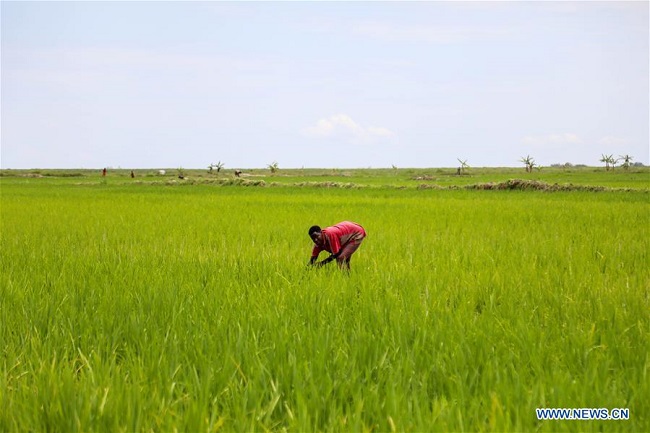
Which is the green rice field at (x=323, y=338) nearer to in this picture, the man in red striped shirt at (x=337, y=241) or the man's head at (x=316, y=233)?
the man in red striped shirt at (x=337, y=241)

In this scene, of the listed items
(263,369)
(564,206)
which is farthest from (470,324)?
(564,206)

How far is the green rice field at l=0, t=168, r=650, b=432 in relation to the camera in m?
1.81

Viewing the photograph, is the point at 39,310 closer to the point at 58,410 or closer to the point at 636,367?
the point at 58,410

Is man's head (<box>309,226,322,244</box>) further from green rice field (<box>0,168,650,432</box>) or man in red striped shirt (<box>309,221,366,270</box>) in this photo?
green rice field (<box>0,168,650,432</box>)

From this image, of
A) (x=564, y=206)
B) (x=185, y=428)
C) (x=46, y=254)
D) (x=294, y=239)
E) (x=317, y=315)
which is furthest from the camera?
(x=564, y=206)

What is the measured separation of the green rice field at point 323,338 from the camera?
1.81m

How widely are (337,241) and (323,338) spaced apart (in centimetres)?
160

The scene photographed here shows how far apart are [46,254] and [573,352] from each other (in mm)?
5117

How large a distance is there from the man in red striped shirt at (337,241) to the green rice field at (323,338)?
133 millimetres

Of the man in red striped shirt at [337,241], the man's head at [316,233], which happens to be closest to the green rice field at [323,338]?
the man in red striped shirt at [337,241]

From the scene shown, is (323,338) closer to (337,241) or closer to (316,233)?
(316,233)

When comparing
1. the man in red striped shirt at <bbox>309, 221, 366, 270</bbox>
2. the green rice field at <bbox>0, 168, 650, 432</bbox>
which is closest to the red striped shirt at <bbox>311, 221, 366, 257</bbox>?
the man in red striped shirt at <bbox>309, 221, 366, 270</bbox>

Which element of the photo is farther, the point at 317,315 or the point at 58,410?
the point at 317,315

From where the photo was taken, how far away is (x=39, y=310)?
10.3 feet
